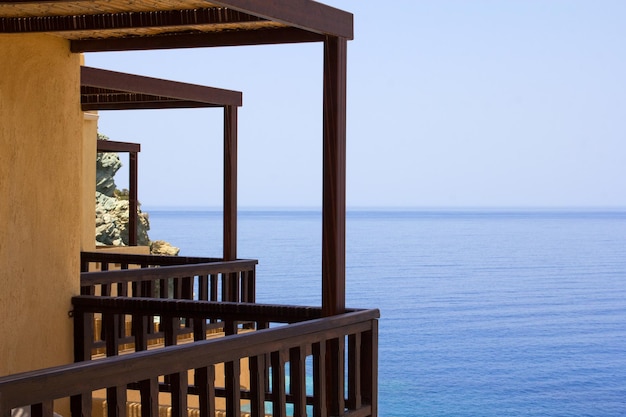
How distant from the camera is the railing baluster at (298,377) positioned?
471cm

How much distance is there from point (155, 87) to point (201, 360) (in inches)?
164

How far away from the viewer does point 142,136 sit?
80.8 metres

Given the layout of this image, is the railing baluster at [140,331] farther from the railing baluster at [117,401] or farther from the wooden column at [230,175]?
the wooden column at [230,175]

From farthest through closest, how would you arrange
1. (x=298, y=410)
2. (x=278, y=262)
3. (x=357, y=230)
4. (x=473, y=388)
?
(x=357, y=230), (x=278, y=262), (x=473, y=388), (x=298, y=410)

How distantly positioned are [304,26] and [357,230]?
3329 inches

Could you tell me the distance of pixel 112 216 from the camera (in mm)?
26953

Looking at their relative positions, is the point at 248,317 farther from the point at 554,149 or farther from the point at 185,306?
the point at 554,149

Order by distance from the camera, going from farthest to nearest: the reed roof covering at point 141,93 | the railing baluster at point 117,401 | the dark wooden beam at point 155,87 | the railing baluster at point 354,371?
the reed roof covering at point 141,93
the dark wooden beam at point 155,87
the railing baluster at point 354,371
the railing baluster at point 117,401

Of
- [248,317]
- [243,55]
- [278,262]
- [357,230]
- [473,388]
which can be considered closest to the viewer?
[248,317]

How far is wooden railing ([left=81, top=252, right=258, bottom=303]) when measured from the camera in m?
6.91

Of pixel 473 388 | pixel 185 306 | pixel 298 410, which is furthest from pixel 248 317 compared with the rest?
pixel 473 388

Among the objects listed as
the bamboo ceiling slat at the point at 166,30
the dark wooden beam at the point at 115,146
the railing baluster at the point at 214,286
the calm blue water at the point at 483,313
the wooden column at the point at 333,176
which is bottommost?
the calm blue water at the point at 483,313

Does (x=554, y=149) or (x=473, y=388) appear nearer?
(x=473, y=388)

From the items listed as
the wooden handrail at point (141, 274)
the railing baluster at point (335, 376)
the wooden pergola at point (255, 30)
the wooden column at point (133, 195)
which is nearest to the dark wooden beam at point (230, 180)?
the wooden handrail at point (141, 274)
